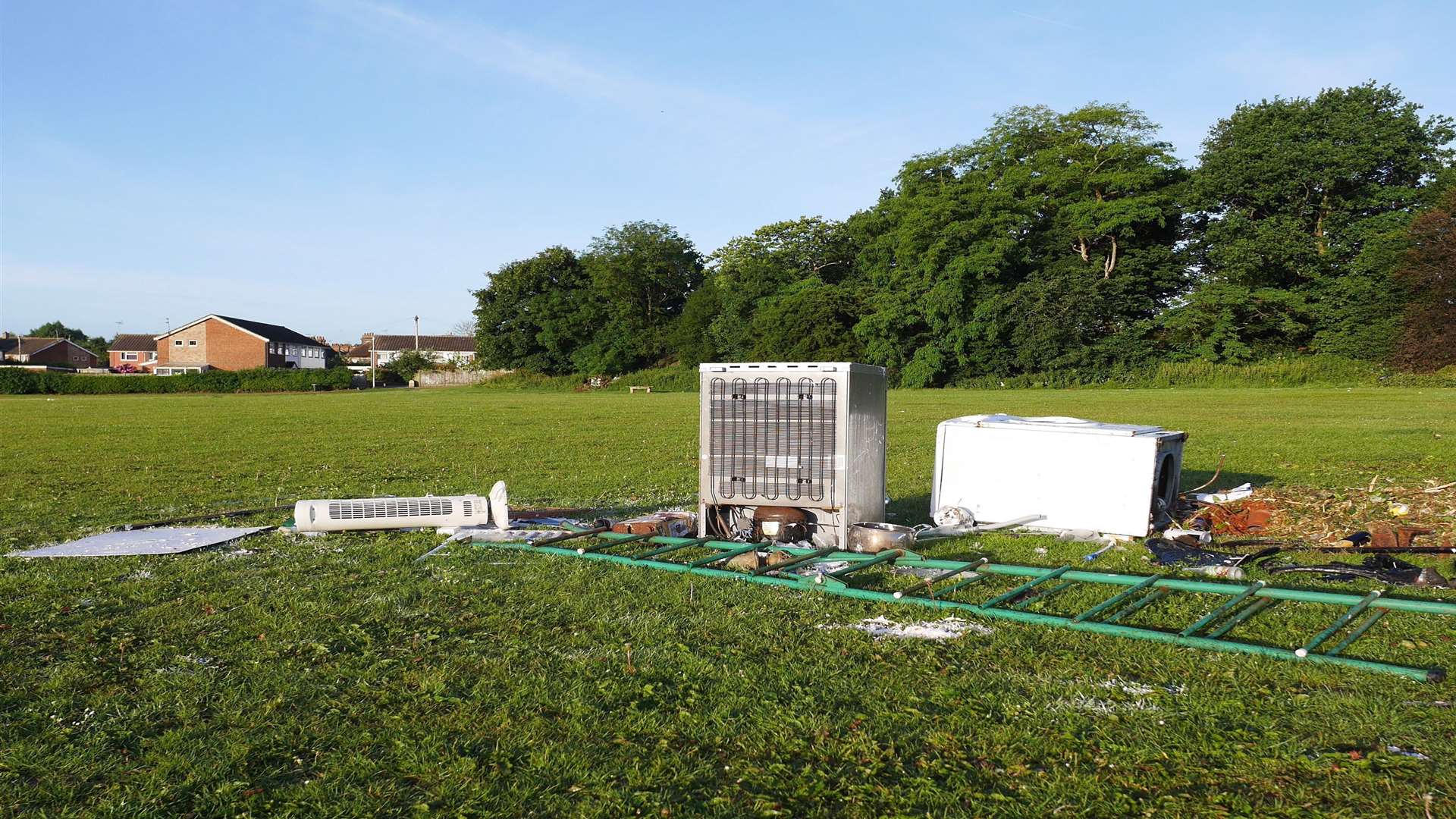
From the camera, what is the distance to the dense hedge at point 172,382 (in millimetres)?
55034

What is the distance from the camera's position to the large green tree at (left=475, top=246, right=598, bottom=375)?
256ft

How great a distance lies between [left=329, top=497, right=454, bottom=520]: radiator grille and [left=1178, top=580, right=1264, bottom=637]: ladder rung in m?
5.26

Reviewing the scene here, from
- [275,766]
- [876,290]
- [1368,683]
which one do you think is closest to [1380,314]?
[876,290]

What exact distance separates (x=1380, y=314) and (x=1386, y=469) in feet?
142

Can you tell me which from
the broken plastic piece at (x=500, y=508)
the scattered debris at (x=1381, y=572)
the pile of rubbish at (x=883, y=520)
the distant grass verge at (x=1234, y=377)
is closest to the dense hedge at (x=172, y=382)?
the distant grass verge at (x=1234, y=377)

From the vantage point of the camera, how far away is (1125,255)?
54.4m

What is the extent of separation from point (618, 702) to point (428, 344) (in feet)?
440

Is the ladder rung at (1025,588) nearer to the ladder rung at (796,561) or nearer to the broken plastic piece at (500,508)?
the ladder rung at (796,561)

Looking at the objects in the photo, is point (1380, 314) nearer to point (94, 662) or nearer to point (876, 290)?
point (876, 290)

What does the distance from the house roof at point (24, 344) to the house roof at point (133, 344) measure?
561 centimetres

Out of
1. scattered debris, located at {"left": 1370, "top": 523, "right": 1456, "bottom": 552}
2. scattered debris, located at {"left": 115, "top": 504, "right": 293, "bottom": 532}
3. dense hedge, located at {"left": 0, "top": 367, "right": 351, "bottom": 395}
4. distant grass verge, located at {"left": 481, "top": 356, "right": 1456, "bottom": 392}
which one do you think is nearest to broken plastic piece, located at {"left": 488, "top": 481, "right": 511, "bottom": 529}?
scattered debris, located at {"left": 115, "top": 504, "right": 293, "bottom": 532}

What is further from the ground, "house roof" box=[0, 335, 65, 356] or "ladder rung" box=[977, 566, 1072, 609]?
"house roof" box=[0, 335, 65, 356]

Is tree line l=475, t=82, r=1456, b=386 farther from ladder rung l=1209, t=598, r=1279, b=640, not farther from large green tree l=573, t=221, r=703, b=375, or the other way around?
ladder rung l=1209, t=598, r=1279, b=640

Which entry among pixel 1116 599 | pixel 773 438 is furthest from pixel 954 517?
pixel 1116 599
